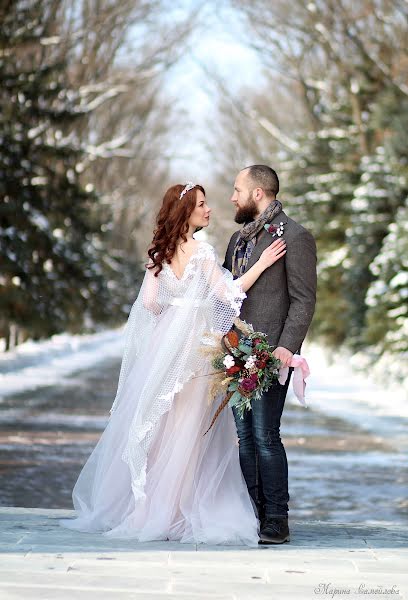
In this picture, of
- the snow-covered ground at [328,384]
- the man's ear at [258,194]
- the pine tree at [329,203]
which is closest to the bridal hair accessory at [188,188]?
the man's ear at [258,194]

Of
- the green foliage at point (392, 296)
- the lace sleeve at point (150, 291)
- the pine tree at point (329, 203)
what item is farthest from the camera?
the pine tree at point (329, 203)

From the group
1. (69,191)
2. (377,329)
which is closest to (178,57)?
(69,191)

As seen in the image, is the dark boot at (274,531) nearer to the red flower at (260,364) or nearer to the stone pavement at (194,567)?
the stone pavement at (194,567)

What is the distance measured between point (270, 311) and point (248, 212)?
565 millimetres

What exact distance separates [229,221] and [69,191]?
47355 millimetres

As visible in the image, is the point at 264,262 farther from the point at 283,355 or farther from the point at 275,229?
the point at 283,355

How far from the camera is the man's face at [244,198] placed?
734 cm

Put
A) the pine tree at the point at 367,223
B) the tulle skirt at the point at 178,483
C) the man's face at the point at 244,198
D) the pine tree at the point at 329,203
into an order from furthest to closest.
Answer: the pine tree at the point at 329,203 → the pine tree at the point at 367,223 → the man's face at the point at 244,198 → the tulle skirt at the point at 178,483

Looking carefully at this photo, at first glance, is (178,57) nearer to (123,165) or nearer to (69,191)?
(69,191)

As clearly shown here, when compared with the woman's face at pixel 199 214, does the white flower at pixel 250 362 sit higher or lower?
lower

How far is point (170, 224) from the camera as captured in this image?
746cm

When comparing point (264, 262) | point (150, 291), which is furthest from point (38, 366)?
point (264, 262)

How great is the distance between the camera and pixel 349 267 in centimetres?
2861

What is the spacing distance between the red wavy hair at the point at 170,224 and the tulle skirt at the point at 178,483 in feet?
2.05
